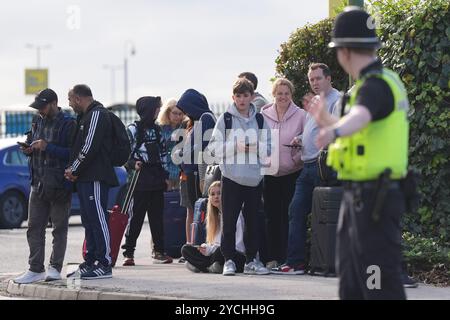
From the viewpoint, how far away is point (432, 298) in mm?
10023

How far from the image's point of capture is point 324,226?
460 inches

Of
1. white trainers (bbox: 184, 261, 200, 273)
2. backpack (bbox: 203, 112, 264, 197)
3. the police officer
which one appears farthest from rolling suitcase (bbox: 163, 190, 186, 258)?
the police officer

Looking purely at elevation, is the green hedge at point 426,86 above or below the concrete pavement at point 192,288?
above

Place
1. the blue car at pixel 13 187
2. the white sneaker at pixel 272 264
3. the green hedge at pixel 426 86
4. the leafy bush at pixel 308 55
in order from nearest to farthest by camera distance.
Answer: the green hedge at pixel 426 86, the white sneaker at pixel 272 264, the leafy bush at pixel 308 55, the blue car at pixel 13 187

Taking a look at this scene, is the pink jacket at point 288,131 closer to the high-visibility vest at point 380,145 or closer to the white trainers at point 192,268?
the white trainers at point 192,268

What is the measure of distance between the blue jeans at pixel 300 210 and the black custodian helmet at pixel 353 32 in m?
4.95

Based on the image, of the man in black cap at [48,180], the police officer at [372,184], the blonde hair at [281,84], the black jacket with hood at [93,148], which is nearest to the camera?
the police officer at [372,184]

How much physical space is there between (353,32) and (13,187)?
15.2 meters

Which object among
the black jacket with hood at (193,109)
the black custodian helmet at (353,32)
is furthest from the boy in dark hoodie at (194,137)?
the black custodian helmet at (353,32)

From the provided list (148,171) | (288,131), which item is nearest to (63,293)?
(288,131)

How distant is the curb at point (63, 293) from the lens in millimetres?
10430

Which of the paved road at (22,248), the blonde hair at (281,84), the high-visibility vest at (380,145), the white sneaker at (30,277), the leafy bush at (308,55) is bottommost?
the paved road at (22,248)

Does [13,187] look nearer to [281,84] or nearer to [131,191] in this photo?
[131,191]
